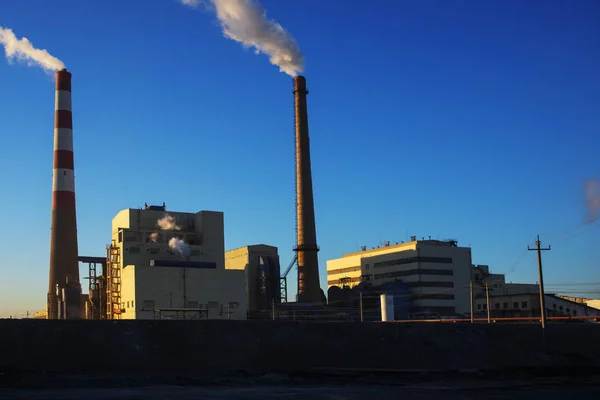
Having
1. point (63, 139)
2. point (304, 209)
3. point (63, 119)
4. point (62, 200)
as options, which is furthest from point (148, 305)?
point (63, 119)

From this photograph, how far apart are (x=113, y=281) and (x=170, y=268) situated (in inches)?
309

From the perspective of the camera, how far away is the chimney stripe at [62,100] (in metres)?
64.5

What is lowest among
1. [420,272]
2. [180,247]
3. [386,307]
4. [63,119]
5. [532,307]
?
[532,307]

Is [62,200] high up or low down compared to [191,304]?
up

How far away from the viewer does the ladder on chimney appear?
72625 mm

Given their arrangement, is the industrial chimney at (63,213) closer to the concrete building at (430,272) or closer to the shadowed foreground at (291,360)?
the shadowed foreground at (291,360)

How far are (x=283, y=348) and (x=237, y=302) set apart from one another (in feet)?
179

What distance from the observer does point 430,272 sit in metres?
102

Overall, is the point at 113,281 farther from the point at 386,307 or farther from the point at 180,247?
the point at 386,307

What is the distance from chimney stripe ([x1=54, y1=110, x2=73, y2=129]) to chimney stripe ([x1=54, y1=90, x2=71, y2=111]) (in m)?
0.51

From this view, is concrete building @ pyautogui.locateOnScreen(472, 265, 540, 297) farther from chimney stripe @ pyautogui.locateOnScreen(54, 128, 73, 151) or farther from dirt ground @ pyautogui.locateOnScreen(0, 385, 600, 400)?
dirt ground @ pyautogui.locateOnScreen(0, 385, 600, 400)

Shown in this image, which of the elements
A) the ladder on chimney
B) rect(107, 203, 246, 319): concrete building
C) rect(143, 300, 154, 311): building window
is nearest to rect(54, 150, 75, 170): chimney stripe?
rect(107, 203, 246, 319): concrete building

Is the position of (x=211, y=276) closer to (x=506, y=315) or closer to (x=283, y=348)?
(x=506, y=315)

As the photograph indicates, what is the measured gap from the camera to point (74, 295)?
218 ft
